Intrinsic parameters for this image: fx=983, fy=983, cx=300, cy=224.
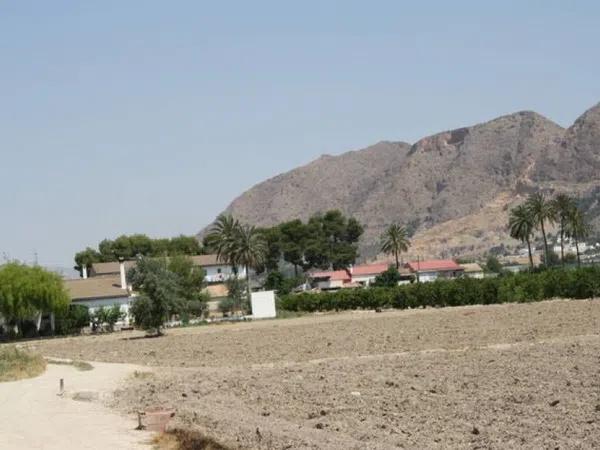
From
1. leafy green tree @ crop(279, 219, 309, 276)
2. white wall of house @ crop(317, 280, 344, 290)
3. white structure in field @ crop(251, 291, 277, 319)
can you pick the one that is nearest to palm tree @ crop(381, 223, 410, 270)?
white wall of house @ crop(317, 280, 344, 290)

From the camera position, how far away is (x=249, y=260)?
4813 inches

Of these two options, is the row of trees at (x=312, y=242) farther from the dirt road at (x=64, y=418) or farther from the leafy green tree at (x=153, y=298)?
the dirt road at (x=64, y=418)

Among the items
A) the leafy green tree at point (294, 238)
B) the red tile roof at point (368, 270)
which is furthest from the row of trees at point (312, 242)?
the red tile roof at point (368, 270)

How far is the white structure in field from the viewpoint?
→ 98125 millimetres

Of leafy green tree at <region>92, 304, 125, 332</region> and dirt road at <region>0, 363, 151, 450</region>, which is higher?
leafy green tree at <region>92, 304, 125, 332</region>

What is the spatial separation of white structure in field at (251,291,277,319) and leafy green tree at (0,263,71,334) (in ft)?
60.2

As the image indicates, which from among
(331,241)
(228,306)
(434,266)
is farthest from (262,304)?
(331,241)

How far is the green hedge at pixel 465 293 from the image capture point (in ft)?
281

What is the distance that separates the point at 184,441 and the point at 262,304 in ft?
262

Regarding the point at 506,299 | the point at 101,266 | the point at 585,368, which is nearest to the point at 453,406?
the point at 585,368

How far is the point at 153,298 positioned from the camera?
74.9 metres

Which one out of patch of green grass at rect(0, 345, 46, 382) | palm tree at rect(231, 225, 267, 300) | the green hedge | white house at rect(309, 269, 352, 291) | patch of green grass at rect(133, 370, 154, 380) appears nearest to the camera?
patch of green grass at rect(133, 370, 154, 380)

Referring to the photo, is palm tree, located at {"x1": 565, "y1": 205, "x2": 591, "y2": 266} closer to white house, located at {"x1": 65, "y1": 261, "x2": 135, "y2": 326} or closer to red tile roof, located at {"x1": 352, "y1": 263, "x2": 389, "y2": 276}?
red tile roof, located at {"x1": 352, "y1": 263, "x2": 389, "y2": 276}

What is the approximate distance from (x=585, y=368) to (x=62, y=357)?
119 feet
